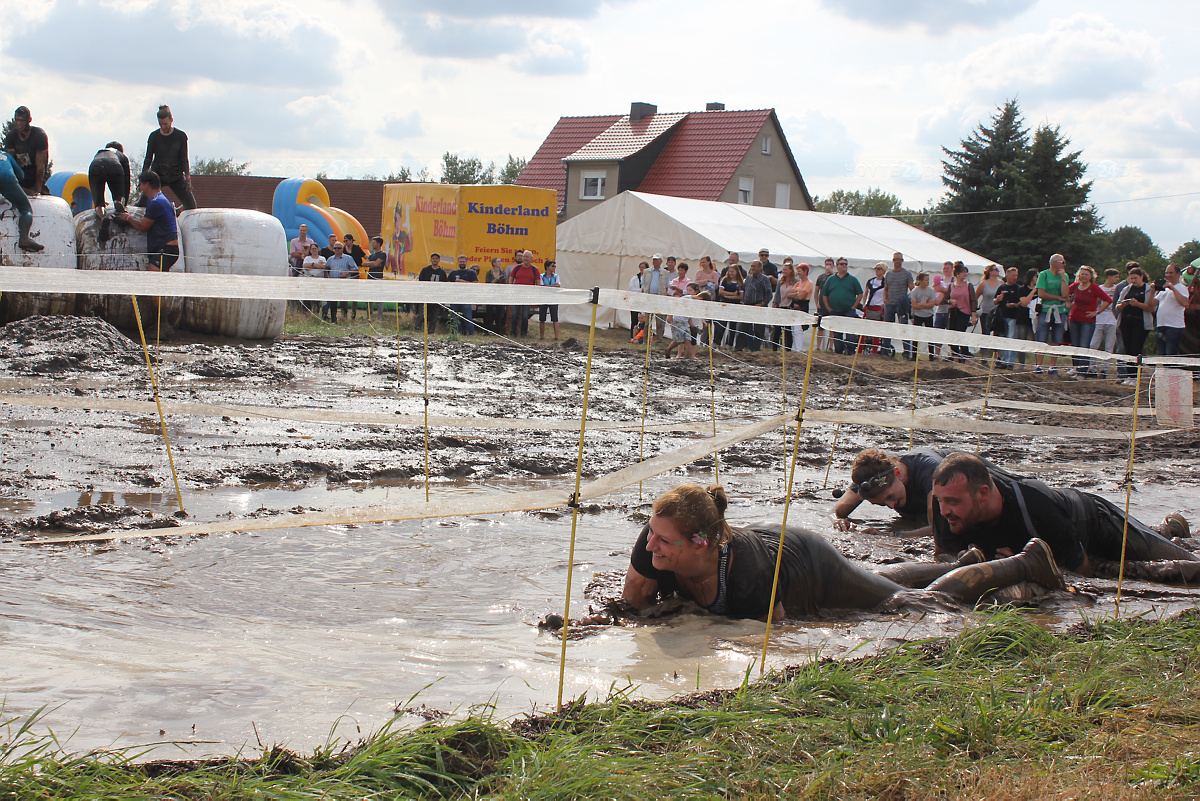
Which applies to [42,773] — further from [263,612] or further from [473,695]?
[263,612]

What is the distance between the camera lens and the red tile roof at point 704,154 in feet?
130

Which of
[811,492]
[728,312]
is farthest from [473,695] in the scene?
[811,492]

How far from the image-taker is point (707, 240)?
66.9 feet

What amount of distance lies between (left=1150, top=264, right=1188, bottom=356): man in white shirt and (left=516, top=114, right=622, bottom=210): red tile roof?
98.7 ft

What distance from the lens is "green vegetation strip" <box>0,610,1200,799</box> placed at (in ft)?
8.54

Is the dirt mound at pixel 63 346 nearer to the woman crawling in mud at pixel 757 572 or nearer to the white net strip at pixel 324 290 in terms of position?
the white net strip at pixel 324 290

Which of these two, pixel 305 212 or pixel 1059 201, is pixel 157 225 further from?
pixel 1059 201

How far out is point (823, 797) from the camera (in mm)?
2701

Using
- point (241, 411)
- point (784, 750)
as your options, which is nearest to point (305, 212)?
point (241, 411)

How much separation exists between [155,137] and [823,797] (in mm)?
13072

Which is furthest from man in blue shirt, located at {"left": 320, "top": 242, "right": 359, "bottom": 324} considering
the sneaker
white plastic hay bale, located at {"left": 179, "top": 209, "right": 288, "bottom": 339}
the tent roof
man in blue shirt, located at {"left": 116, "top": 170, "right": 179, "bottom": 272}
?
the sneaker

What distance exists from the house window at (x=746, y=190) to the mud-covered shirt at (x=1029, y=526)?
36.1 metres

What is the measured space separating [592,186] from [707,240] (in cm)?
2153

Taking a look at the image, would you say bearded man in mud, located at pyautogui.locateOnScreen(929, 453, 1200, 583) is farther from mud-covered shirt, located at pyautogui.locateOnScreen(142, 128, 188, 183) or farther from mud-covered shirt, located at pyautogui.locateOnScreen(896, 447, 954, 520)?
mud-covered shirt, located at pyautogui.locateOnScreen(142, 128, 188, 183)
